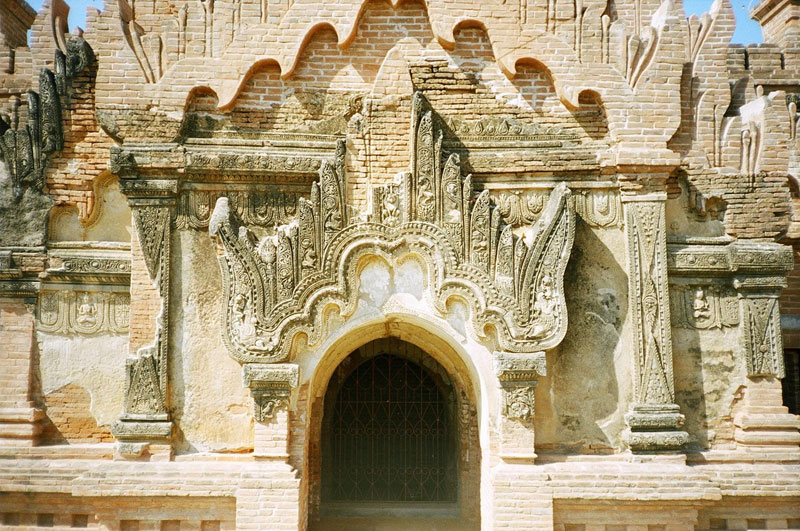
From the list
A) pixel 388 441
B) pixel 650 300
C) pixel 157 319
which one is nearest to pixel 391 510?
pixel 388 441

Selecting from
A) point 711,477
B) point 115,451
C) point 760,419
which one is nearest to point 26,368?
point 115,451

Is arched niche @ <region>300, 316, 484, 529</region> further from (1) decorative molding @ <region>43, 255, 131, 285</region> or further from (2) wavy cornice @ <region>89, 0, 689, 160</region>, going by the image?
(2) wavy cornice @ <region>89, 0, 689, 160</region>

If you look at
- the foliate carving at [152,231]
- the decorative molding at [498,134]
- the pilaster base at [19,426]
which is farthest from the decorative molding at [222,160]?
the pilaster base at [19,426]

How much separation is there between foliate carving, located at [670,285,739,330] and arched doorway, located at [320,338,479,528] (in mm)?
3228

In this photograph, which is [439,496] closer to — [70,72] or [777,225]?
[777,225]

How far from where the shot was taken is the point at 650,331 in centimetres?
751

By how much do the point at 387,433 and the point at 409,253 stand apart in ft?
10.6

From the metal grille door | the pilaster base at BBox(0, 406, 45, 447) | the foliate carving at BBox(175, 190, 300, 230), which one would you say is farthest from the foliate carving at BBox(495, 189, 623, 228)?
the pilaster base at BBox(0, 406, 45, 447)

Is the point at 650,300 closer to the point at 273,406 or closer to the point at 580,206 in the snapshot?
the point at 580,206

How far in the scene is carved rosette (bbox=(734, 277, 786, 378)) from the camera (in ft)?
25.2

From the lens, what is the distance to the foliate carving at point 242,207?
7.59 meters

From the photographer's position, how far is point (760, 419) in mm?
7574

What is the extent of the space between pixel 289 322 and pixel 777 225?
560cm

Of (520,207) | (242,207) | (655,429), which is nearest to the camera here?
(655,429)
